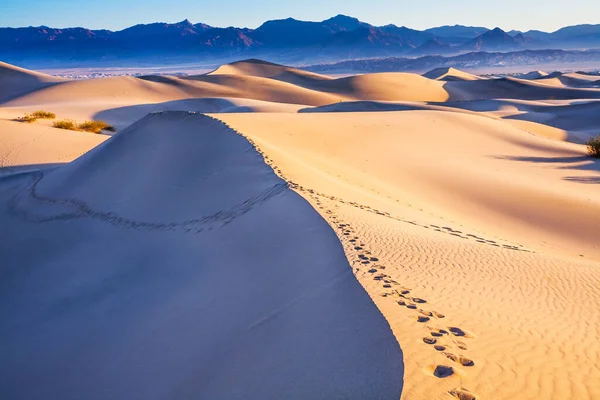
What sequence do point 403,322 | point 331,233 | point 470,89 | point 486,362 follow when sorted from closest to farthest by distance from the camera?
point 486,362 → point 403,322 → point 331,233 → point 470,89

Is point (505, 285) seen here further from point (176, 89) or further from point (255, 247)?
point (176, 89)

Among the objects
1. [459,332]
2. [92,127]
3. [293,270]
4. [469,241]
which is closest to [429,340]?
[459,332]

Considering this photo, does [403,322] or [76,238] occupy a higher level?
[403,322]

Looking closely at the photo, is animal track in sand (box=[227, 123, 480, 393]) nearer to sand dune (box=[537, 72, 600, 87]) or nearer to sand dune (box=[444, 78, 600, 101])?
sand dune (box=[444, 78, 600, 101])

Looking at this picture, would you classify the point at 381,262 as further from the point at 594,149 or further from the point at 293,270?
the point at 594,149

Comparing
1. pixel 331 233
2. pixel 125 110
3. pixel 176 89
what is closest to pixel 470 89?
pixel 176 89

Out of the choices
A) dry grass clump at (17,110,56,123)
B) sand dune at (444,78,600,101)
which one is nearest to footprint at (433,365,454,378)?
dry grass clump at (17,110,56,123)
